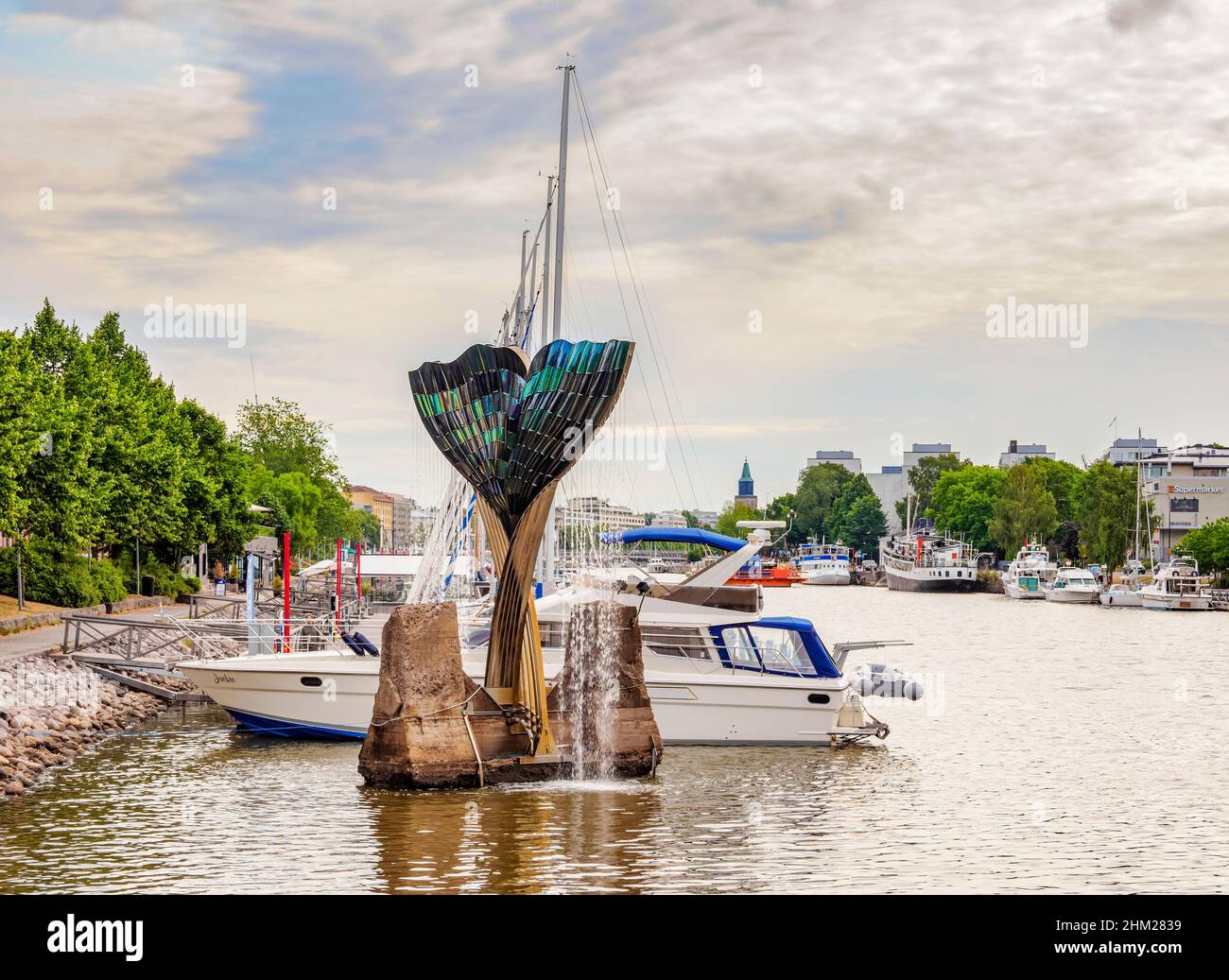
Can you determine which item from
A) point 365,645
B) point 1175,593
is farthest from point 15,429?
point 1175,593

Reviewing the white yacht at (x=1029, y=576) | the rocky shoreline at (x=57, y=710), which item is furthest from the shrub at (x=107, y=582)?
the white yacht at (x=1029, y=576)

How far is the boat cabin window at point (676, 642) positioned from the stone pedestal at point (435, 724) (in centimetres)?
665

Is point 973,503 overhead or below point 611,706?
overhead

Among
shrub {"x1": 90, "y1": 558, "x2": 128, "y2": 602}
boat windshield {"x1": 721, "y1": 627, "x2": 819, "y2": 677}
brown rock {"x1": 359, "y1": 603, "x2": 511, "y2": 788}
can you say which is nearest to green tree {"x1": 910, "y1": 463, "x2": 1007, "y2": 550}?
shrub {"x1": 90, "y1": 558, "x2": 128, "y2": 602}

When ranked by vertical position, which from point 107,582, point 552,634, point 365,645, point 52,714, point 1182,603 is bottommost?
point 1182,603

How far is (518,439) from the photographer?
874 inches

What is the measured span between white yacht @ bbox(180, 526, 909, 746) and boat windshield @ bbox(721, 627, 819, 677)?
0.9 inches

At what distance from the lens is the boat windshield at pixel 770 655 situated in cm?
2959

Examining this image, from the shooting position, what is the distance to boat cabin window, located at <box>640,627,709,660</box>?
29812mm

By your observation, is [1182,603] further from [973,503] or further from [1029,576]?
[973,503]

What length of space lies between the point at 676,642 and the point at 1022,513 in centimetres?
13535

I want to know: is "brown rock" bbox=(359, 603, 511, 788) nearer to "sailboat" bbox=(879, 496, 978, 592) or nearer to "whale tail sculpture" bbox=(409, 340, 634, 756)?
"whale tail sculpture" bbox=(409, 340, 634, 756)

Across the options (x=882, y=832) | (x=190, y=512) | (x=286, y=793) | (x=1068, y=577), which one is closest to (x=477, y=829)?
(x=286, y=793)

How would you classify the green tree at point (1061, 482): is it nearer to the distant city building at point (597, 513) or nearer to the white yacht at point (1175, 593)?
the white yacht at point (1175, 593)
